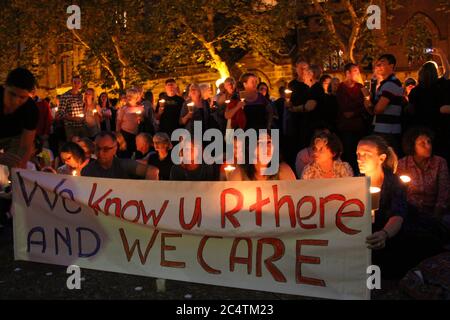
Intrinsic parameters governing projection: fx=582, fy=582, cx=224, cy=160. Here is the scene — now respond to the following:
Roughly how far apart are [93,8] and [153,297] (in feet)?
59.7

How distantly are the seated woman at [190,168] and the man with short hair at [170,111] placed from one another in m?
2.91

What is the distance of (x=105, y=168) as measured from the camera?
19.4 feet

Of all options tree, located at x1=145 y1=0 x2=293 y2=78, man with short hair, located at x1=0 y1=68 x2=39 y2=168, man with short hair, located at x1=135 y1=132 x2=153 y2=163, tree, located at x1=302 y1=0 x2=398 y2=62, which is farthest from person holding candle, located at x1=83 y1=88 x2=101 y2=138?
tree, located at x1=145 y1=0 x2=293 y2=78

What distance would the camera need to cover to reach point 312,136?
23.9ft

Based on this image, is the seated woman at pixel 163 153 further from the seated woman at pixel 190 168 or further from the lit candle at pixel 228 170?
the lit candle at pixel 228 170

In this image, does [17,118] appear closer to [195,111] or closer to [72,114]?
[195,111]

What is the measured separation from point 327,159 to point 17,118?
9.60ft

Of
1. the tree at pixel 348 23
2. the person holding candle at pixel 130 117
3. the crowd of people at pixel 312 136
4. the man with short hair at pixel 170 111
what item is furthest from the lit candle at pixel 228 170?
the tree at pixel 348 23

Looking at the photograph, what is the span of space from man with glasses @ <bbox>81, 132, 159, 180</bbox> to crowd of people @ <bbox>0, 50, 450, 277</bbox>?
0.01m

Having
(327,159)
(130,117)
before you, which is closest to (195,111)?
(130,117)

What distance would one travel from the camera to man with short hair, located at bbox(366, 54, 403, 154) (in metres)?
6.79

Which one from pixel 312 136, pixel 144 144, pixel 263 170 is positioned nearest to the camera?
pixel 263 170

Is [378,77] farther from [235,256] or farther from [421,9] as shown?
[421,9]

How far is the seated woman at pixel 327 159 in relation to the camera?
17.5ft
